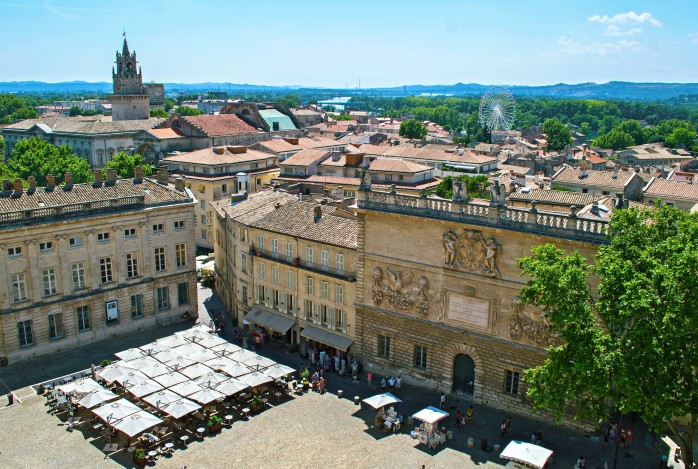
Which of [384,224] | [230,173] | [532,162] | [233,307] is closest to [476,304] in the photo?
[384,224]

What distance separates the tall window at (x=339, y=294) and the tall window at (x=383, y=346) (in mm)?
4053

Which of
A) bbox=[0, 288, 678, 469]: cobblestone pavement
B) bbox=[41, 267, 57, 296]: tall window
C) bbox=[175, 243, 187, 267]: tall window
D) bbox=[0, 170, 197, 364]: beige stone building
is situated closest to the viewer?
bbox=[0, 288, 678, 469]: cobblestone pavement

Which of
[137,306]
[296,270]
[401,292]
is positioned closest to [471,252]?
[401,292]

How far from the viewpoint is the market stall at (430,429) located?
36.2 metres

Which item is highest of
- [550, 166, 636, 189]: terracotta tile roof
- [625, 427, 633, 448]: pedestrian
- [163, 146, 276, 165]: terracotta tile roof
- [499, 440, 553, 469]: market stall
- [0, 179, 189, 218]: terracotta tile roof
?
[0, 179, 189, 218]: terracotta tile roof

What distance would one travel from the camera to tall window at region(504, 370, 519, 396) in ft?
130

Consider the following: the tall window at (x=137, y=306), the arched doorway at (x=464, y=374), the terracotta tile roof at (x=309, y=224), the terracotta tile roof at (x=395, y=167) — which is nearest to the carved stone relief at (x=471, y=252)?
the arched doorway at (x=464, y=374)

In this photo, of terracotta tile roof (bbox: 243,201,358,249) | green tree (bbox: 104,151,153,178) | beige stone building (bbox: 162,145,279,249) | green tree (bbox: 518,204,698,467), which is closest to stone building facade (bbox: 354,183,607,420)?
terracotta tile roof (bbox: 243,201,358,249)

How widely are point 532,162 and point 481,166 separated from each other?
2504cm

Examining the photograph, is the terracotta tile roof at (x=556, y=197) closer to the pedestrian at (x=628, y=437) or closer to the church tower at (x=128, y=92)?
the pedestrian at (x=628, y=437)

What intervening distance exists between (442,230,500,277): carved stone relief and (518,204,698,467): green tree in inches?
276

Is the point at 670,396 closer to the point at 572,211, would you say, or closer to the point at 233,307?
the point at 572,211

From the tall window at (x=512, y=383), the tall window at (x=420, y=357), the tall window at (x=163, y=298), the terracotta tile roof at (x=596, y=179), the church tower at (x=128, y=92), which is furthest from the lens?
the church tower at (x=128, y=92)

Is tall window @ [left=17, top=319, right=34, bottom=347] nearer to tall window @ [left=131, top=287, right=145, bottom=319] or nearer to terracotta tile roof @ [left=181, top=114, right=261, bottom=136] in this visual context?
tall window @ [left=131, top=287, right=145, bottom=319]
